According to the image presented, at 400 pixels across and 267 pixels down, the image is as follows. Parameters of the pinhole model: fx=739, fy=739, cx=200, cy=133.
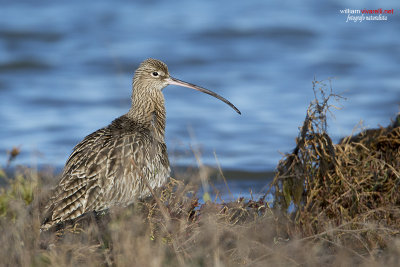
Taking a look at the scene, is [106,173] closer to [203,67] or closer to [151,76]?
[151,76]

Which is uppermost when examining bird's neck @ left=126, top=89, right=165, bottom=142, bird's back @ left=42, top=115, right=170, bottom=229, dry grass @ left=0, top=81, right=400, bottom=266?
bird's neck @ left=126, top=89, right=165, bottom=142

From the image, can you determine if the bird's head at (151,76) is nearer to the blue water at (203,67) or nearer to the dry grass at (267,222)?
the dry grass at (267,222)

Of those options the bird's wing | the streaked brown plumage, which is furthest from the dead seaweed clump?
the bird's wing

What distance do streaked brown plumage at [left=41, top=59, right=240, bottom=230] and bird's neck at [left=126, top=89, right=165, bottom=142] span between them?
0.23 metres

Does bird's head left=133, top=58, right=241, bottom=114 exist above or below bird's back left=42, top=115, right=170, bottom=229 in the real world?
above

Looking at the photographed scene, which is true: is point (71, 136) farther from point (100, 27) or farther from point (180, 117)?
point (100, 27)

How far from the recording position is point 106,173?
19.5 ft

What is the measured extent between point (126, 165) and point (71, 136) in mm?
6120

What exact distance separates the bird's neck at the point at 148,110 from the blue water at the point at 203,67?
272 centimetres

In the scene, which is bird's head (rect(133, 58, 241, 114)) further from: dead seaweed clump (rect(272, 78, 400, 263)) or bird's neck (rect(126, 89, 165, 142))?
dead seaweed clump (rect(272, 78, 400, 263))

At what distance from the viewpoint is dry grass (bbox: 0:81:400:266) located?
4.37 meters

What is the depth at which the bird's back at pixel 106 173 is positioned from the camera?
5754mm

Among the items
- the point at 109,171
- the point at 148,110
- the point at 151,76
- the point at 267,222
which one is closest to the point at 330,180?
the point at 267,222

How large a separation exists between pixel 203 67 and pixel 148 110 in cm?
891
